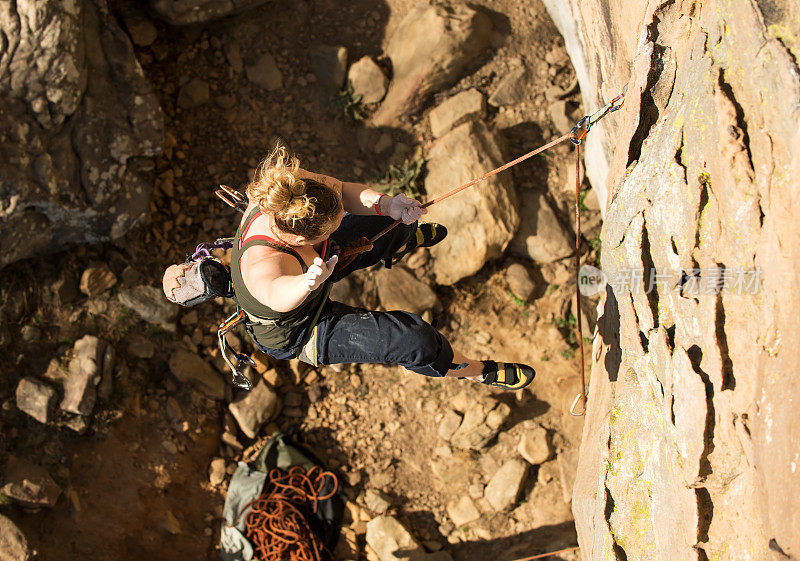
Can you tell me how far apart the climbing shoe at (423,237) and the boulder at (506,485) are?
2111 millimetres

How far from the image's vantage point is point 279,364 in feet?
17.0

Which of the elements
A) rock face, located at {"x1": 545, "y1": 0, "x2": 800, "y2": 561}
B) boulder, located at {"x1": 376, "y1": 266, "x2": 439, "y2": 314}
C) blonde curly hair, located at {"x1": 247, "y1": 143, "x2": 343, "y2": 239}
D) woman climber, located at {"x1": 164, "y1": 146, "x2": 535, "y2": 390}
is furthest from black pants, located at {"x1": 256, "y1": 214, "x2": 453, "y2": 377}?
boulder, located at {"x1": 376, "y1": 266, "x2": 439, "y2": 314}

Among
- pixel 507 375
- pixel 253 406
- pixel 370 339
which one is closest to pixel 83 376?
pixel 253 406

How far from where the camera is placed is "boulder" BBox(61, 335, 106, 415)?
448 centimetres

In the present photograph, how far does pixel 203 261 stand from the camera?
343 centimetres

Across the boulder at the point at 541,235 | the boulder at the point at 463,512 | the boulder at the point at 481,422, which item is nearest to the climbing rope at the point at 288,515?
the boulder at the point at 463,512

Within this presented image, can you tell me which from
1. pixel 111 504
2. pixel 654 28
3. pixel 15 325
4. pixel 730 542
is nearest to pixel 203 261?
pixel 15 325

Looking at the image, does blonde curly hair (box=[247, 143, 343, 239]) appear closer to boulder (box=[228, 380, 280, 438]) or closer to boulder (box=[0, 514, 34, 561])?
boulder (box=[228, 380, 280, 438])

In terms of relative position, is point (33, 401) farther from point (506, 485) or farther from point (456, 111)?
point (456, 111)

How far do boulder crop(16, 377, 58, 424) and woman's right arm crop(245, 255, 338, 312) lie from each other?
108 inches

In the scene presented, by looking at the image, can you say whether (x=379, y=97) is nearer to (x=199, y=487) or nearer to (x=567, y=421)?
(x=567, y=421)

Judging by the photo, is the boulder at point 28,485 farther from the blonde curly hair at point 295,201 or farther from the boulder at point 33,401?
the blonde curly hair at point 295,201

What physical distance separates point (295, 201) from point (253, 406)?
3.01 meters

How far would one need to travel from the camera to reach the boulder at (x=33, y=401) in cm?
441
